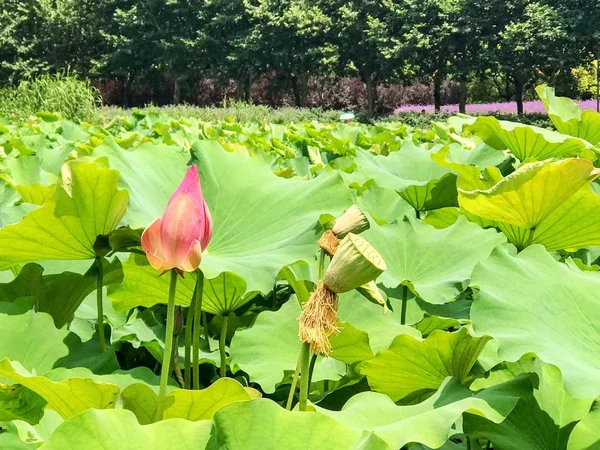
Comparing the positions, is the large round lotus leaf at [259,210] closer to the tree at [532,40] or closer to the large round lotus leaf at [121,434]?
the large round lotus leaf at [121,434]

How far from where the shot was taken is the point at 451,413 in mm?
459

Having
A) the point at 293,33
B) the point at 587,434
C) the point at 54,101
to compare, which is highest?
the point at 293,33

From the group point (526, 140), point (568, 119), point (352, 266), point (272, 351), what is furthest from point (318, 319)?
point (568, 119)

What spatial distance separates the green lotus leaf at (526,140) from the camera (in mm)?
1106

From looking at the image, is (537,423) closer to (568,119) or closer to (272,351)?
(272,351)

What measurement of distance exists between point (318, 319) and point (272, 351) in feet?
0.82

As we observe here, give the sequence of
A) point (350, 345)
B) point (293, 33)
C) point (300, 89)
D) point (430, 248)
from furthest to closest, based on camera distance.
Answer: point (300, 89)
point (293, 33)
point (430, 248)
point (350, 345)

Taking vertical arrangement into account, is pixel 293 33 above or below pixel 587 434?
above

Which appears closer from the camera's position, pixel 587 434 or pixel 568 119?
pixel 587 434

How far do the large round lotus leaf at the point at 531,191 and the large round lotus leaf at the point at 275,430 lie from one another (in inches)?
14.5

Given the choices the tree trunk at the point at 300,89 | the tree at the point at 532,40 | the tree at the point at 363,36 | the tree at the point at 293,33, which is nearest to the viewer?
the tree at the point at 532,40

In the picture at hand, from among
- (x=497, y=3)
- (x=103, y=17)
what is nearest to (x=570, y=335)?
(x=497, y=3)

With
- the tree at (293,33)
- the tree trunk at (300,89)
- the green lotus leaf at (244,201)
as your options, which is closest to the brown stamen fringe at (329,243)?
the green lotus leaf at (244,201)

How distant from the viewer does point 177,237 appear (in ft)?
1.55
